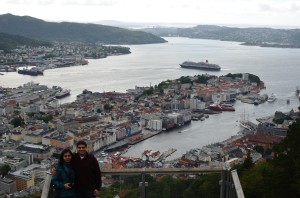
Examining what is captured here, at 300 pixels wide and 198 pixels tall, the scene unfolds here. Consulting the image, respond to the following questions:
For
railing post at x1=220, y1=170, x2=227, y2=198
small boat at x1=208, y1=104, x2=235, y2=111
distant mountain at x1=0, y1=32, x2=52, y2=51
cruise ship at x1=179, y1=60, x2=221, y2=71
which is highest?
railing post at x1=220, y1=170, x2=227, y2=198

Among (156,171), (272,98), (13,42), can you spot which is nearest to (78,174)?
(156,171)

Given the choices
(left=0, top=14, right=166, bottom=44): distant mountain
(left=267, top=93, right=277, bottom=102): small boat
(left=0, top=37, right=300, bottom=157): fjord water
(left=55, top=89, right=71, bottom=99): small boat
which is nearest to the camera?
(left=0, top=37, right=300, bottom=157): fjord water

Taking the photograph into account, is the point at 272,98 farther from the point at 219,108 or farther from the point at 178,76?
the point at 178,76

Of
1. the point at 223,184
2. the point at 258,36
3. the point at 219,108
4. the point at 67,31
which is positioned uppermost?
the point at 67,31

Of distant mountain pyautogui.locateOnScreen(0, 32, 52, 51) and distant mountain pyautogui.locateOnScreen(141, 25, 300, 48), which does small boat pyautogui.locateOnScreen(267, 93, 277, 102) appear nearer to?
distant mountain pyautogui.locateOnScreen(0, 32, 52, 51)

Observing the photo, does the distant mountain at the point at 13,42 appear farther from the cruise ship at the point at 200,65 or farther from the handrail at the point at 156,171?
the handrail at the point at 156,171

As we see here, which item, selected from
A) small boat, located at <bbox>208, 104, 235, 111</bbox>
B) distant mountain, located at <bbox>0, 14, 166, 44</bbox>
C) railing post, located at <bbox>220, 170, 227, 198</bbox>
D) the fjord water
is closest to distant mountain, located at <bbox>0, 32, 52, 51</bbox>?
the fjord water
